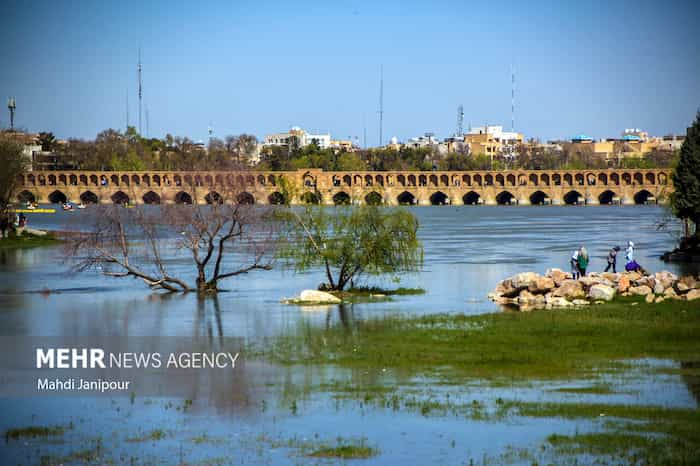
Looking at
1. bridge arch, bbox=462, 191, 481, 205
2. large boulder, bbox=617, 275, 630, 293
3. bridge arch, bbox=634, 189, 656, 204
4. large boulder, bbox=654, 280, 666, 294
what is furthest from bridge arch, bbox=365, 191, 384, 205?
bridge arch, bbox=462, 191, 481, 205

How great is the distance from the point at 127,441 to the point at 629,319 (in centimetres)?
A: 1346

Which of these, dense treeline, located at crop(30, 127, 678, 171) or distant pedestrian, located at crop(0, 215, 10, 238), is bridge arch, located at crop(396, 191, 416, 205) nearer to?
dense treeline, located at crop(30, 127, 678, 171)

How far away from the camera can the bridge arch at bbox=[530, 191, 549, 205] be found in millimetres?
162012

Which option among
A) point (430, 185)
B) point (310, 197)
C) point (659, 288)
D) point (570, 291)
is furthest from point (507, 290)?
point (430, 185)

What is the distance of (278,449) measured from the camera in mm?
16219

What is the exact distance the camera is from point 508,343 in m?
23.7

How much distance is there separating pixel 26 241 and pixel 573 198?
112215 millimetres

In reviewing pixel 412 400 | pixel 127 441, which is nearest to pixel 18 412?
pixel 127 441

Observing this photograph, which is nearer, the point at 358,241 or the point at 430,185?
the point at 358,241

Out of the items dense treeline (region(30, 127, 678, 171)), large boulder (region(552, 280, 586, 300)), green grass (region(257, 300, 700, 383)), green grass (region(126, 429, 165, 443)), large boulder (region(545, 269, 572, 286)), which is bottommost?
green grass (region(126, 429, 165, 443))

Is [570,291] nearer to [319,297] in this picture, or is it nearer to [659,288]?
[659,288]

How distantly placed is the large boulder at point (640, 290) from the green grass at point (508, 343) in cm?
187

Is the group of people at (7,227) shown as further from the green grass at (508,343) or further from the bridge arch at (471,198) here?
the bridge arch at (471,198)

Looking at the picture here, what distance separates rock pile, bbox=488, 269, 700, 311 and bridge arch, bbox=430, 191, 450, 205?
13091 cm
